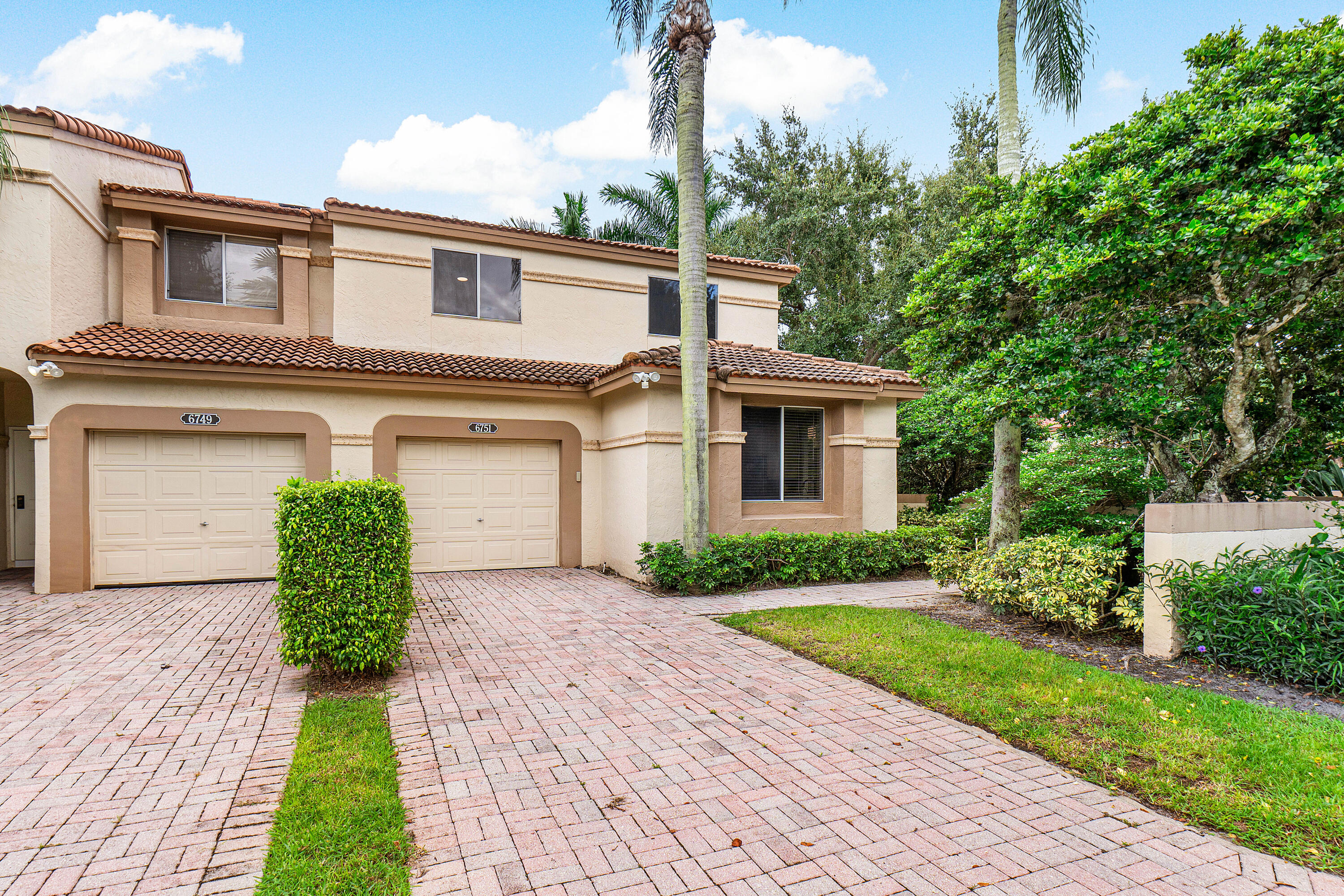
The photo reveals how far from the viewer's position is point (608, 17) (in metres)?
10.7

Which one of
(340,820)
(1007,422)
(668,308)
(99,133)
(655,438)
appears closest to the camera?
(340,820)

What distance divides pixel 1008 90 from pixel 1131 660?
8.35 meters

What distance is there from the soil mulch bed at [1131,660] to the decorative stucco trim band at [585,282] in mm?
9067

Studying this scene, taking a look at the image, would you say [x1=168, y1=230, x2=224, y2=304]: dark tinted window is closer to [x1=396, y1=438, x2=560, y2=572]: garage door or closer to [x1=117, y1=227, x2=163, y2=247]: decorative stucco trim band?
[x1=117, y1=227, x2=163, y2=247]: decorative stucco trim band

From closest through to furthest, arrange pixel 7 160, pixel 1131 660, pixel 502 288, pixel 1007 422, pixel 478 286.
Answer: pixel 1131 660, pixel 1007 422, pixel 7 160, pixel 478 286, pixel 502 288

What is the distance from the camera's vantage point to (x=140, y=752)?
4.30 metres

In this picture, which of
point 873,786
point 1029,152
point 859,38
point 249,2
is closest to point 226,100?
point 249,2

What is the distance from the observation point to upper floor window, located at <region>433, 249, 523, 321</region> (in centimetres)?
1316

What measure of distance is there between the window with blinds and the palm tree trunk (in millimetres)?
3351

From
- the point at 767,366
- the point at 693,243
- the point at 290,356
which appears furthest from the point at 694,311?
the point at 290,356

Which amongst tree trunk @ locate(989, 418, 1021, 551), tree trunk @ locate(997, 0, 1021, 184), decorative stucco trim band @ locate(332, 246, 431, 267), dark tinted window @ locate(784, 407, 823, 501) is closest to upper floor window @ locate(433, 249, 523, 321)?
decorative stucco trim band @ locate(332, 246, 431, 267)

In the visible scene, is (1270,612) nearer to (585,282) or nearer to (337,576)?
(337,576)

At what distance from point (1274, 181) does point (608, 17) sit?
9.20 m

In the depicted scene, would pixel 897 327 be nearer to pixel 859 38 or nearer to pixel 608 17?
pixel 859 38
